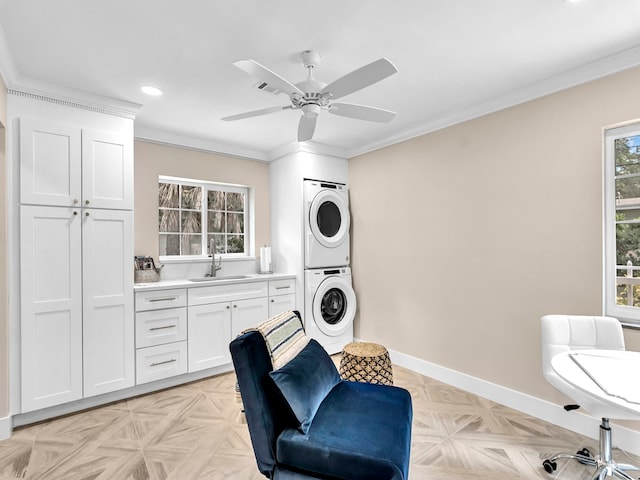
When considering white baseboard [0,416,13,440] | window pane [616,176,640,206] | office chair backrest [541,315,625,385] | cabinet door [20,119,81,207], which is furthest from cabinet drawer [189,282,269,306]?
window pane [616,176,640,206]

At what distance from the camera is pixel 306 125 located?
223cm

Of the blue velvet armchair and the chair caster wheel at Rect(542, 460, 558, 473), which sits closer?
the blue velvet armchair

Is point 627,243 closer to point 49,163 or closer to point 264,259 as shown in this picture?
point 264,259

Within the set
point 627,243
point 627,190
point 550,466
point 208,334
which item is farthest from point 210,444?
point 627,190

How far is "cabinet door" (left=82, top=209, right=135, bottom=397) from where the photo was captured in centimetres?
261

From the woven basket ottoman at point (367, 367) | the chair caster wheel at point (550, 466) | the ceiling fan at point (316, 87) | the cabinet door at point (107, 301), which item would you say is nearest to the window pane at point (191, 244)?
the cabinet door at point (107, 301)

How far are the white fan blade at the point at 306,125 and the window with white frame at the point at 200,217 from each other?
187 centimetres

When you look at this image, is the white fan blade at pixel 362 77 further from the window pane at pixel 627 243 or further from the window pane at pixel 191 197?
the window pane at pixel 191 197

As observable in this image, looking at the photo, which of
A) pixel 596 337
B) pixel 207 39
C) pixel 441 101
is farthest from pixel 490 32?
pixel 596 337

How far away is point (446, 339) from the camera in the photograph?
314 cm

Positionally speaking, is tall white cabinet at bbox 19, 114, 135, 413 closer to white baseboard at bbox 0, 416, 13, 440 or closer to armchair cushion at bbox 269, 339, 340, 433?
white baseboard at bbox 0, 416, 13, 440

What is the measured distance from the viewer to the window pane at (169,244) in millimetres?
3594

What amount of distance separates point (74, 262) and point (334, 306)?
257cm

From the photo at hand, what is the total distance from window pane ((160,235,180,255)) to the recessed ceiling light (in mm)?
1528
